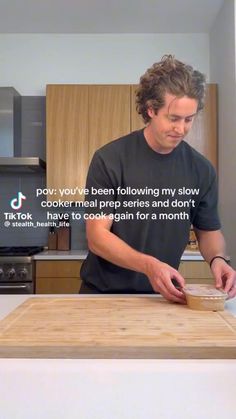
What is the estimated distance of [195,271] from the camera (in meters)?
2.38

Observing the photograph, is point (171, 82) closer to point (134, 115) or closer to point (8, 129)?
point (134, 115)

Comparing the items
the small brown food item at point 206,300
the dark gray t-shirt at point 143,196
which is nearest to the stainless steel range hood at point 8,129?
the dark gray t-shirt at point 143,196

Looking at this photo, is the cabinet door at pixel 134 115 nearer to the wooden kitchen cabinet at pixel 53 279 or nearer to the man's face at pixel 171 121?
the wooden kitchen cabinet at pixel 53 279

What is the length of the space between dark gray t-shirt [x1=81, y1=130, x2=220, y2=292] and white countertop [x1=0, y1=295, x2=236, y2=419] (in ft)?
1.84

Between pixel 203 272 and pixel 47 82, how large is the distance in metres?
1.65

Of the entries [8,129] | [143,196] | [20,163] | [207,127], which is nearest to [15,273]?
[20,163]

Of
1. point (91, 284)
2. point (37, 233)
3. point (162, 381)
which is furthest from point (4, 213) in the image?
point (162, 381)

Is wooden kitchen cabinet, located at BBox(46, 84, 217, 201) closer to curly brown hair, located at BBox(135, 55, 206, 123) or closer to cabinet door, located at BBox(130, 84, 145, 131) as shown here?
cabinet door, located at BBox(130, 84, 145, 131)

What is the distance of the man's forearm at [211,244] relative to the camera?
4.30 ft

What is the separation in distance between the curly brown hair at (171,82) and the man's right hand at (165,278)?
0.47m

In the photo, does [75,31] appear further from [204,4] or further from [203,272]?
[203,272]

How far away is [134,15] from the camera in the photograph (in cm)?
259

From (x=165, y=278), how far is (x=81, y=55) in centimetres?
228

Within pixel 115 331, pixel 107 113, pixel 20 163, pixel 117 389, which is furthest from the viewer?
pixel 107 113
